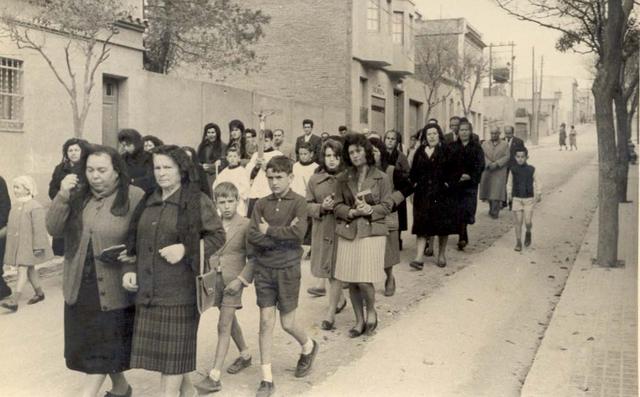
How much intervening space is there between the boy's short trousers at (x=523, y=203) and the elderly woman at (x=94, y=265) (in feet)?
20.6

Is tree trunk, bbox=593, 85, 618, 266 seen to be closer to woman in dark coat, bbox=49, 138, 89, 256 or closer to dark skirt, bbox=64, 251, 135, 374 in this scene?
woman in dark coat, bbox=49, 138, 89, 256

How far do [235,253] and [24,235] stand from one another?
269cm

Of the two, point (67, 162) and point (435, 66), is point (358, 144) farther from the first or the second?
point (435, 66)

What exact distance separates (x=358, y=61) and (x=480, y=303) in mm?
15699

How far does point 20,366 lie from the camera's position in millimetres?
4531

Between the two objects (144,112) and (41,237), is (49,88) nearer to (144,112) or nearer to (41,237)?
(144,112)

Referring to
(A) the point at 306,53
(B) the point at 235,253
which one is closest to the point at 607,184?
(B) the point at 235,253

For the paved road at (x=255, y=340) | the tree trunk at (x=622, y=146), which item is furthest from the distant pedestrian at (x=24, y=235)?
the tree trunk at (x=622, y=146)

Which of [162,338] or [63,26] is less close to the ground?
[63,26]

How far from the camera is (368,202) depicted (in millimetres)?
5168

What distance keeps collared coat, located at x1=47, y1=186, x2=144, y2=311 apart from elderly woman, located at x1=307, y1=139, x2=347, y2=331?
1.93 meters

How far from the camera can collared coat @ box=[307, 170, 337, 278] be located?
557cm

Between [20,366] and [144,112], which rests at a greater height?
[144,112]

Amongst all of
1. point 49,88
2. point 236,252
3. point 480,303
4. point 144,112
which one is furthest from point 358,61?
point 236,252
